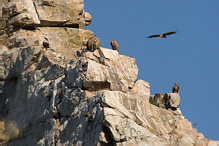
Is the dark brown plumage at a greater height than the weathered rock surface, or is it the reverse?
the weathered rock surface

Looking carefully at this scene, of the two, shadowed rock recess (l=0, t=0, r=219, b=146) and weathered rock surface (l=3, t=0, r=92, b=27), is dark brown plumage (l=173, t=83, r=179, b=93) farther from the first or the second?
weathered rock surface (l=3, t=0, r=92, b=27)

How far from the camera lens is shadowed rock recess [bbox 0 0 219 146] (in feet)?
133

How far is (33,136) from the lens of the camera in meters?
46.5

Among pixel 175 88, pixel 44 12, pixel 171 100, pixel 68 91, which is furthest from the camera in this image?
pixel 175 88

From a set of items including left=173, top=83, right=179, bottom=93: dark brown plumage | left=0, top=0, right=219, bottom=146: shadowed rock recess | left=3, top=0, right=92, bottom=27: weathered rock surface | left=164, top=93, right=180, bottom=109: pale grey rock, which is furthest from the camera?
left=173, top=83, right=179, bottom=93: dark brown plumage

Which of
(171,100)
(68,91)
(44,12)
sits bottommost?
(68,91)

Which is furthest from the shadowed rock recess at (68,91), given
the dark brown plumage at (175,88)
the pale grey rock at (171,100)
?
the dark brown plumage at (175,88)

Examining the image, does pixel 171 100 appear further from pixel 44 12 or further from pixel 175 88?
pixel 44 12

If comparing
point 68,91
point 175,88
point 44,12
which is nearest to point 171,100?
point 175,88

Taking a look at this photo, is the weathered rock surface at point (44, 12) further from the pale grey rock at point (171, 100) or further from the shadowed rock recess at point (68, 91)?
the pale grey rock at point (171, 100)

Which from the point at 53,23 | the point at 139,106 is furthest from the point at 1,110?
the point at 139,106

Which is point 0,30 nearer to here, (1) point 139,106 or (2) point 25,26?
(2) point 25,26

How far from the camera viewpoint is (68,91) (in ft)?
144

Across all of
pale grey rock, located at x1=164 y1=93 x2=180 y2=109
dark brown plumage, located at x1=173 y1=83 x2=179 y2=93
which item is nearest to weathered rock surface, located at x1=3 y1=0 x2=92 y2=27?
pale grey rock, located at x1=164 y1=93 x2=180 y2=109
